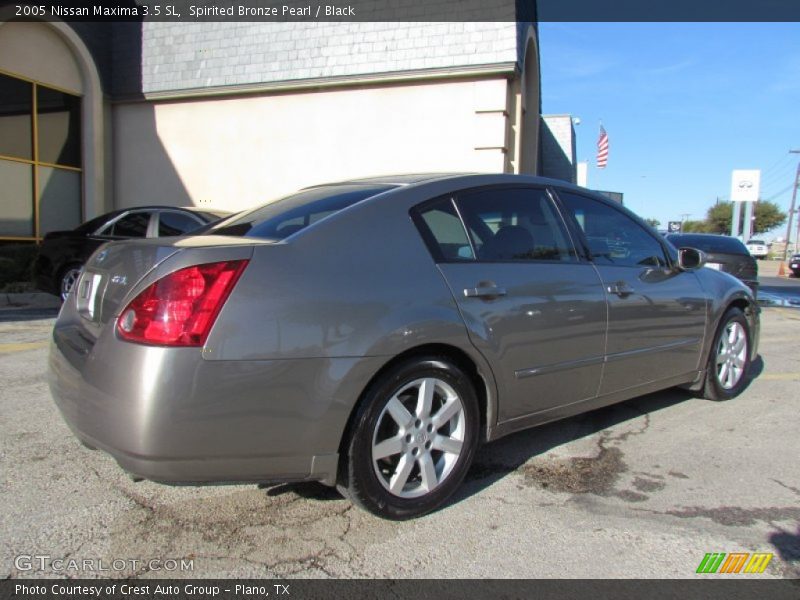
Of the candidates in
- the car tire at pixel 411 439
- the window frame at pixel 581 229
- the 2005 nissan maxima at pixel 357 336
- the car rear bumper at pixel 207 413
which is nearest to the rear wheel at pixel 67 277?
the 2005 nissan maxima at pixel 357 336

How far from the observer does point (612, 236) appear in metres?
4.13

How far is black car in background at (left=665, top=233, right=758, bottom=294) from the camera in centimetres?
1042

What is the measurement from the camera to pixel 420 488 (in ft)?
9.61

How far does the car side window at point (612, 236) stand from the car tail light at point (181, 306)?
7.42ft

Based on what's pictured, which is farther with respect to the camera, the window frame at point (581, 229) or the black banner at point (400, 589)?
the window frame at point (581, 229)

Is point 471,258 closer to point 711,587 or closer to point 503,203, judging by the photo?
point 503,203

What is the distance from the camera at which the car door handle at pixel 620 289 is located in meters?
3.76

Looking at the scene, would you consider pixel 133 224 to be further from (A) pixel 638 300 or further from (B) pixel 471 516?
(B) pixel 471 516

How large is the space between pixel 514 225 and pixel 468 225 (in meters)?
0.37

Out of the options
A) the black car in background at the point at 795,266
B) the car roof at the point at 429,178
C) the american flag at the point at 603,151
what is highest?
the american flag at the point at 603,151

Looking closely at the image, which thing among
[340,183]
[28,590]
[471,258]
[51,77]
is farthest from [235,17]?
[28,590]

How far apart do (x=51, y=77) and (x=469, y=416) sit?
13.7 metres

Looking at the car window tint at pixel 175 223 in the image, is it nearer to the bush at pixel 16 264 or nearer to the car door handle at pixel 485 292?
the bush at pixel 16 264

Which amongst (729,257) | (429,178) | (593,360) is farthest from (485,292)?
(729,257)
